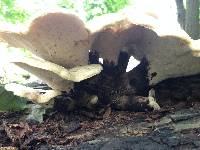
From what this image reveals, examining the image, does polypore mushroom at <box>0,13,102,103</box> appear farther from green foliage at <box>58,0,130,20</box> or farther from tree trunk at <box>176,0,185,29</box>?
green foliage at <box>58,0,130,20</box>

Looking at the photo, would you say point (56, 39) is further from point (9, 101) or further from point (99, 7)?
point (99, 7)

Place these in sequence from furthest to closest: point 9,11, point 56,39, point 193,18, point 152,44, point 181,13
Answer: point 9,11 → point 181,13 → point 193,18 → point 152,44 → point 56,39

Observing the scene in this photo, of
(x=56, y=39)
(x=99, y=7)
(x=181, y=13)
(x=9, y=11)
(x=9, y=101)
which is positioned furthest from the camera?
(x=9, y=11)

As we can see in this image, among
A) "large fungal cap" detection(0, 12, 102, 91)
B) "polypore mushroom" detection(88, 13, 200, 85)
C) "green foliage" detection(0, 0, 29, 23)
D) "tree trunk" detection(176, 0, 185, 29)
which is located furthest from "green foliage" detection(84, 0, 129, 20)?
"large fungal cap" detection(0, 12, 102, 91)

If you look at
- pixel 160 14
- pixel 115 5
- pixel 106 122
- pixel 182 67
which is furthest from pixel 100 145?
pixel 115 5

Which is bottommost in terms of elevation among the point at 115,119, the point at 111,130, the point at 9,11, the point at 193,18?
the point at 111,130

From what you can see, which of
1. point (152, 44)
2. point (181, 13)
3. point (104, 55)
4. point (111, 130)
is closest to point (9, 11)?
point (181, 13)

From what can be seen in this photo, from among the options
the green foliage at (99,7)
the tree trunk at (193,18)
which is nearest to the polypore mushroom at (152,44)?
the tree trunk at (193,18)
